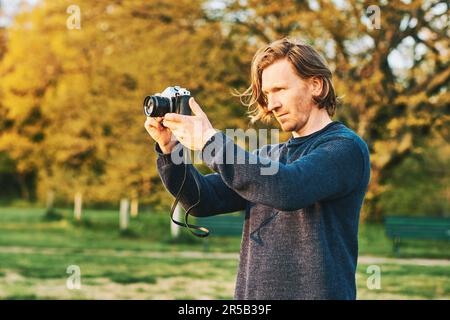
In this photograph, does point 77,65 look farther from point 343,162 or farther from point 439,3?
point 343,162

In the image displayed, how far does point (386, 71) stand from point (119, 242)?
7.21 m

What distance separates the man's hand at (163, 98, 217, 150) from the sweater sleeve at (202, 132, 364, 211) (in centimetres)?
3

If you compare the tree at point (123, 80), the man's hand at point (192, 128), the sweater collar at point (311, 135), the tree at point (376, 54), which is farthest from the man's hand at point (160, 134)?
the tree at point (123, 80)

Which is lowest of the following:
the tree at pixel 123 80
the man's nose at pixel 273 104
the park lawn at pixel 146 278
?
the park lawn at pixel 146 278

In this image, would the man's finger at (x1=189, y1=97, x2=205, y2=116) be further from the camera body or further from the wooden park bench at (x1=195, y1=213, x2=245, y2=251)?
the wooden park bench at (x1=195, y1=213, x2=245, y2=251)

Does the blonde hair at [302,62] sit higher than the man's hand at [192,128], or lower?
higher

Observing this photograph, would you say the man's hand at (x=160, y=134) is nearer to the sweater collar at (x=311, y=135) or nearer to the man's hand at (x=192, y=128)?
the man's hand at (x=192, y=128)

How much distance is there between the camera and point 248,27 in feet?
43.7

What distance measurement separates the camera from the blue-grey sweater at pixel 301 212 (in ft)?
5.42

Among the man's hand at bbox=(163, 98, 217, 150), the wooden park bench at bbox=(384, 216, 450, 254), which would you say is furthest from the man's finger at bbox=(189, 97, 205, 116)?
the wooden park bench at bbox=(384, 216, 450, 254)

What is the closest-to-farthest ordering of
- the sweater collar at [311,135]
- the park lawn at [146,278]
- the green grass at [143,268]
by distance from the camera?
the sweater collar at [311,135] < the park lawn at [146,278] < the green grass at [143,268]

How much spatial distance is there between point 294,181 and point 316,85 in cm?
46

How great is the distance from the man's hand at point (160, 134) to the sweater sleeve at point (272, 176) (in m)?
0.29

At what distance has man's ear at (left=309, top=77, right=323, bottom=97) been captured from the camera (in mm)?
1989
